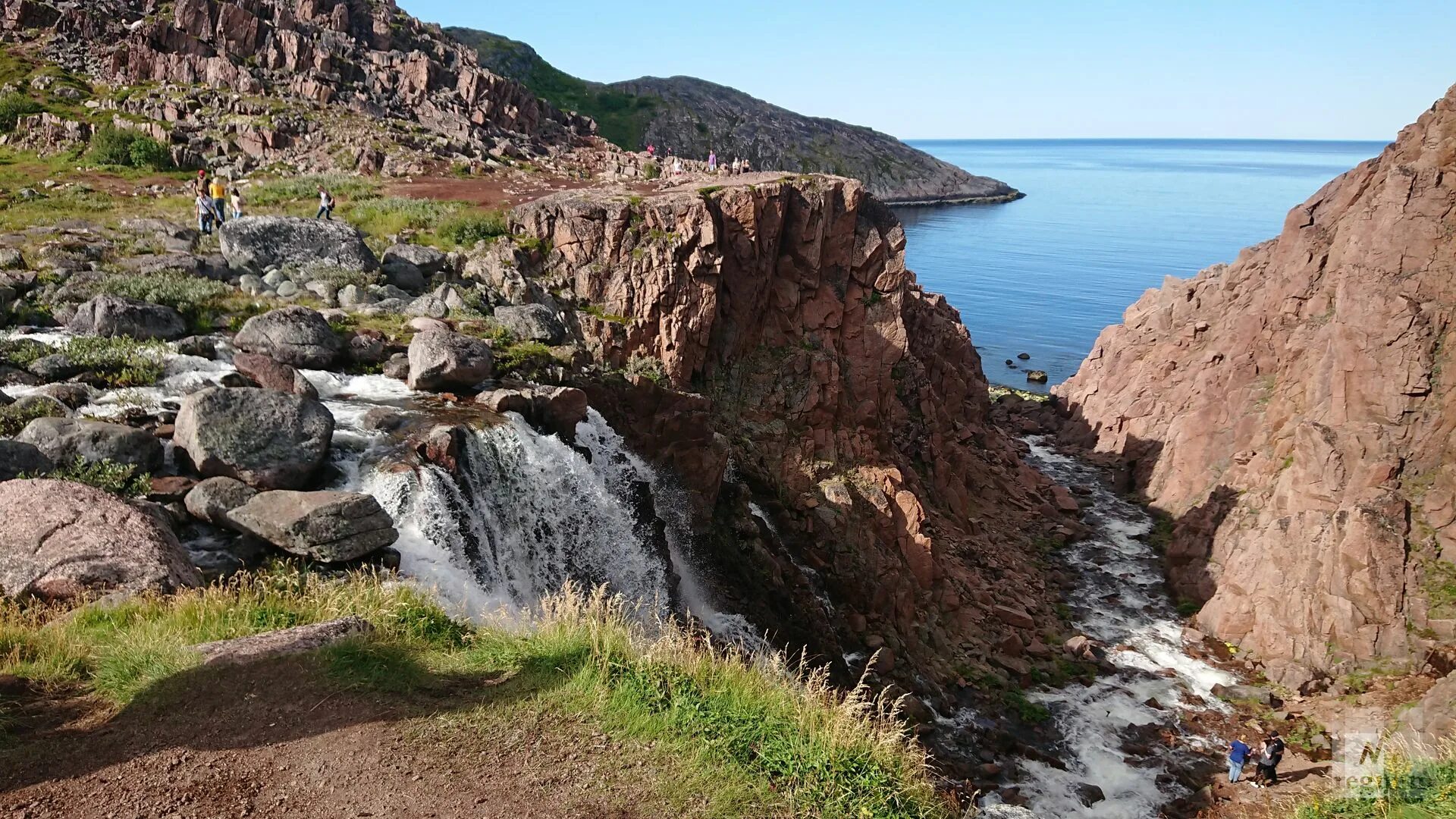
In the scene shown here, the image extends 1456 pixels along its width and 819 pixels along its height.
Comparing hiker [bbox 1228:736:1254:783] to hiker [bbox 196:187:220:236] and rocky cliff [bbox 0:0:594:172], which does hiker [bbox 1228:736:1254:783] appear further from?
rocky cliff [bbox 0:0:594:172]

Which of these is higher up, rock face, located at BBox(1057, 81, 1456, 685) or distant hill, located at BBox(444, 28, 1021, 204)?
distant hill, located at BBox(444, 28, 1021, 204)

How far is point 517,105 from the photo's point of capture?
60969 millimetres

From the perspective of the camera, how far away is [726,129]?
16662 centimetres

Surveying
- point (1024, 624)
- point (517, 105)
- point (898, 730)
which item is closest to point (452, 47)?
point (517, 105)

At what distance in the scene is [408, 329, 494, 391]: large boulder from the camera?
19484 millimetres

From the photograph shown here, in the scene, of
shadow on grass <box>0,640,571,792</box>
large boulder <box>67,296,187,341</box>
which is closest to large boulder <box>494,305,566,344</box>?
large boulder <box>67,296,187,341</box>

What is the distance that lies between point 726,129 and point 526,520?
159m

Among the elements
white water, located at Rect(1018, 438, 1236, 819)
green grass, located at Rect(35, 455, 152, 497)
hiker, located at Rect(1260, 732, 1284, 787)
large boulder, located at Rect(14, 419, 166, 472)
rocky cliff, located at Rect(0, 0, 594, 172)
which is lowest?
white water, located at Rect(1018, 438, 1236, 819)

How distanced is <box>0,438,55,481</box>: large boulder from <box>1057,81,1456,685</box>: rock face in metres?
31.3

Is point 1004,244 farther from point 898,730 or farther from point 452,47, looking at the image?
point 898,730

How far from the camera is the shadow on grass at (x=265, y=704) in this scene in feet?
26.9

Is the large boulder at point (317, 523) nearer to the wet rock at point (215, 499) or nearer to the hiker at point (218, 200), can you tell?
the wet rock at point (215, 499)

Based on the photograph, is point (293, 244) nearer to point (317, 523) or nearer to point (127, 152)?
point (317, 523)

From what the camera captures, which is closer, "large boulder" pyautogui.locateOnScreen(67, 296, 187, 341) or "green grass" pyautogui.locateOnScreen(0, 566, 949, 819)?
"green grass" pyautogui.locateOnScreen(0, 566, 949, 819)
